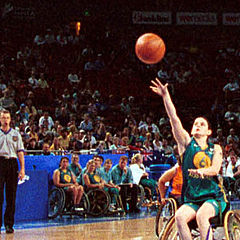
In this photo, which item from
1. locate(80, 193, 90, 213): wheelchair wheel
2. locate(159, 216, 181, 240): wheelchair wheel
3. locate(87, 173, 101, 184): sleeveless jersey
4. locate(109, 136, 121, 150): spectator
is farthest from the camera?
locate(109, 136, 121, 150): spectator

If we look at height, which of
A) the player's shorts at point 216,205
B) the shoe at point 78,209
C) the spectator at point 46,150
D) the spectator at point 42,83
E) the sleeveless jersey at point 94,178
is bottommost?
the shoe at point 78,209

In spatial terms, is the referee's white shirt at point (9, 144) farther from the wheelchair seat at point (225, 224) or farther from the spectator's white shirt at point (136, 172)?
the spectator's white shirt at point (136, 172)

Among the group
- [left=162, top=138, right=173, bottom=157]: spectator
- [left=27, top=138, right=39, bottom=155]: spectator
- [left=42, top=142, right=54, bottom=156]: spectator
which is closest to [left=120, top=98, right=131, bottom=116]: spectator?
[left=162, top=138, right=173, bottom=157]: spectator

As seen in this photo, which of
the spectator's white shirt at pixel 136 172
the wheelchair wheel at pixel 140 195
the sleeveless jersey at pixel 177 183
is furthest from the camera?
the spectator's white shirt at pixel 136 172

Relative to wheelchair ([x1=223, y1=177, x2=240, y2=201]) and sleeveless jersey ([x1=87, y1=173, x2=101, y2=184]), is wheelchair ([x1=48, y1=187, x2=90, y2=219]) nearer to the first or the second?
sleeveless jersey ([x1=87, y1=173, x2=101, y2=184])

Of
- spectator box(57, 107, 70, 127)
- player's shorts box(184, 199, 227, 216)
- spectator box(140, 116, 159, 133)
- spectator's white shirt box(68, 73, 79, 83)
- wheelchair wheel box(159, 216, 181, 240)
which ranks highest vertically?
spectator's white shirt box(68, 73, 79, 83)

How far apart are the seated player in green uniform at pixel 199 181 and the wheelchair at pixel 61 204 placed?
5.29m

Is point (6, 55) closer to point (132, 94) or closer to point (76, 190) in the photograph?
point (132, 94)

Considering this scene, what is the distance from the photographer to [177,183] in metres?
7.44

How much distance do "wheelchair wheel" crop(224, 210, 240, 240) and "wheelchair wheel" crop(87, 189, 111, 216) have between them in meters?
5.72

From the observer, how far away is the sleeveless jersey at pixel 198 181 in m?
5.22

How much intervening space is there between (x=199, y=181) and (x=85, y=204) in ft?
18.8

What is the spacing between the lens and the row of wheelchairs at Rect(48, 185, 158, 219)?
10.4 meters

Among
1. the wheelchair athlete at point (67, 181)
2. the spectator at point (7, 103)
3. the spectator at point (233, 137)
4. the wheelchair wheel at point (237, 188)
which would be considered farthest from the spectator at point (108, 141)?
the spectator at point (233, 137)
